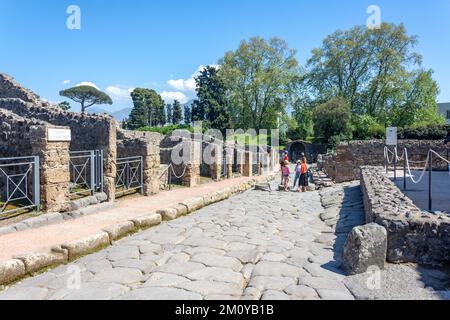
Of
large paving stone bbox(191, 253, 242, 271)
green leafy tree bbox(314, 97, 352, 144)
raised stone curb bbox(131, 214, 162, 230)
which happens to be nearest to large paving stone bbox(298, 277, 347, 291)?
large paving stone bbox(191, 253, 242, 271)

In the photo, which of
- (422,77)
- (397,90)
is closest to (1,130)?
(397,90)

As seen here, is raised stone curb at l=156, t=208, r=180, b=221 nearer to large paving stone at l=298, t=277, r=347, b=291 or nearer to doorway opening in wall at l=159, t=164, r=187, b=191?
large paving stone at l=298, t=277, r=347, b=291

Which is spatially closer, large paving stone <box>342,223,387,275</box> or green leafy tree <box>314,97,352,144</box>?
large paving stone <box>342,223,387,275</box>

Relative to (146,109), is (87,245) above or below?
below

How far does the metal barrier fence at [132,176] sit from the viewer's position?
1163cm

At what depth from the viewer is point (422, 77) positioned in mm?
41656

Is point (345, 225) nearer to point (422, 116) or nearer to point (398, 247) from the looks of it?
point (398, 247)

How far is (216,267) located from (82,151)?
5.64 metres

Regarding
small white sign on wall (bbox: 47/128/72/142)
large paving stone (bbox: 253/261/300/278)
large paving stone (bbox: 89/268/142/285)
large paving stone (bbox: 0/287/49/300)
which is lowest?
large paving stone (bbox: 0/287/49/300)

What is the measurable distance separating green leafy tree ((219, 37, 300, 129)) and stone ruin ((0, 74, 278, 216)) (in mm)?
30483

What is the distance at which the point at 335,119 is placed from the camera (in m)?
38.7

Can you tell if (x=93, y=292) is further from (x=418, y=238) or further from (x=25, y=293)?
(x=418, y=238)

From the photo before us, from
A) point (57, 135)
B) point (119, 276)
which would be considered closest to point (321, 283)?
point (119, 276)

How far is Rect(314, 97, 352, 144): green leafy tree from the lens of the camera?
127ft
